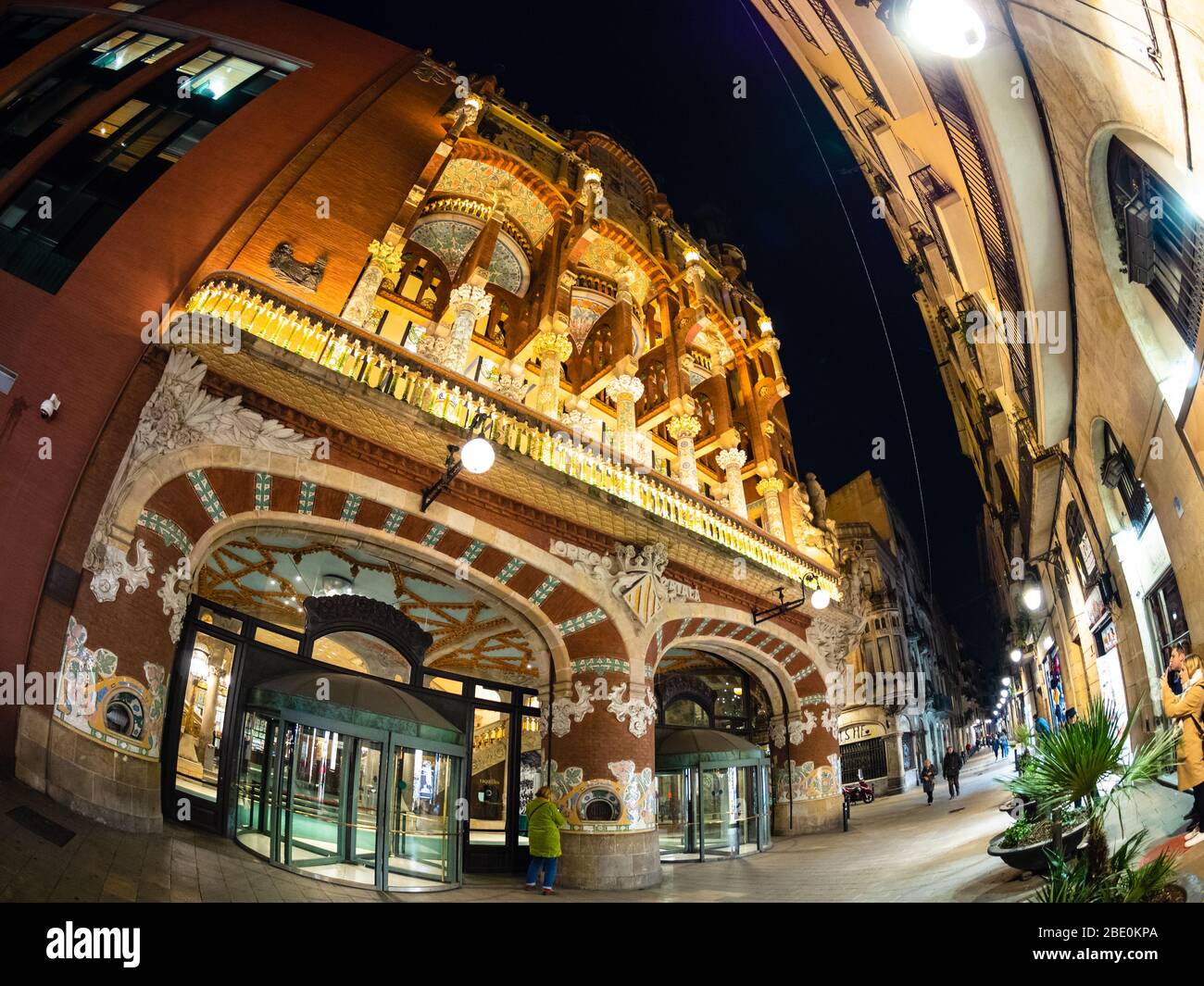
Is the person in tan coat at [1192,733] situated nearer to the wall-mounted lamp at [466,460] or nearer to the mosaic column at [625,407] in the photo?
the wall-mounted lamp at [466,460]

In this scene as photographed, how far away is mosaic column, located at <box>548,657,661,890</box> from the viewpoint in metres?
10.2

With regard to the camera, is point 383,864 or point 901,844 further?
point 901,844

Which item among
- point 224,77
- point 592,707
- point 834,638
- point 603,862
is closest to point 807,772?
point 834,638

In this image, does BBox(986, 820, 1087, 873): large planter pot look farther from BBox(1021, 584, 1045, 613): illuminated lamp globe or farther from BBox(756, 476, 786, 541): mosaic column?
BBox(756, 476, 786, 541): mosaic column

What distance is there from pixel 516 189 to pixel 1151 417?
618 inches

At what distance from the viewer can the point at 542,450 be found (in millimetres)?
10750

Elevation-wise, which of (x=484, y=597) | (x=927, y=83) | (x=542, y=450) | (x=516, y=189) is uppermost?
(x=516, y=189)

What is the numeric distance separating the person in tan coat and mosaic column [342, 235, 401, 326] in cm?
1330

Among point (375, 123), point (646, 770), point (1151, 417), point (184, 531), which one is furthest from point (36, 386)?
point (1151, 417)

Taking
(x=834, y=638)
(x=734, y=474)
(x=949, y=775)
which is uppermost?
(x=734, y=474)

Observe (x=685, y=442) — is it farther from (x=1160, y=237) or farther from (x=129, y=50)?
(x=129, y=50)

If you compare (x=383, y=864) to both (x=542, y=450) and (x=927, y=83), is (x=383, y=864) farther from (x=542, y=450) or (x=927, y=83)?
(x=927, y=83)

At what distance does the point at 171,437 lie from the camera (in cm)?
741

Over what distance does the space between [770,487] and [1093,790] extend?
14.0 metres
